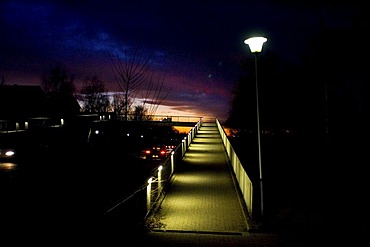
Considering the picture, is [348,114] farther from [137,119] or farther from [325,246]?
[137,119]

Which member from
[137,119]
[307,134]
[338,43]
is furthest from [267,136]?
[137,119]

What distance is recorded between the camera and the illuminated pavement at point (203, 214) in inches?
348

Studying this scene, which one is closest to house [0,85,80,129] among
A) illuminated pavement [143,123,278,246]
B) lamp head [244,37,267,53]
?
illuminated pavement [143,123,278,246]

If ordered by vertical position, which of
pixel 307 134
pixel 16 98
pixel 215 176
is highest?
pixel 16 98

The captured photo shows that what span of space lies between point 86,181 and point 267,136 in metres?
21.8

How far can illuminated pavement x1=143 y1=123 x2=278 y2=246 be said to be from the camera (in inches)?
348

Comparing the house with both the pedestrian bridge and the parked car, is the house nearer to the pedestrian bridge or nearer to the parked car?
the parked car

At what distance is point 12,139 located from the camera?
27.2m

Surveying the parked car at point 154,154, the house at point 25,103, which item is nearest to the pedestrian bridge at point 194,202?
the parked car at point 154,154

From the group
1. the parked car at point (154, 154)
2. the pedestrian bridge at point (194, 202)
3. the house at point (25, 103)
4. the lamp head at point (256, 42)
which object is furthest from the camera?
the house at point (25, 103)

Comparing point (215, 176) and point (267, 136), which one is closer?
point (215, 176)

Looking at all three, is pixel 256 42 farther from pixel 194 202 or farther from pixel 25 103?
pixel 25 103

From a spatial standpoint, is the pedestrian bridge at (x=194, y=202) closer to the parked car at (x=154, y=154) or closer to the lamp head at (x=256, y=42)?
the lamp head at (x=256, y=42)

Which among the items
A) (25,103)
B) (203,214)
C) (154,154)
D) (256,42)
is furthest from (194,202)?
(25,103)
